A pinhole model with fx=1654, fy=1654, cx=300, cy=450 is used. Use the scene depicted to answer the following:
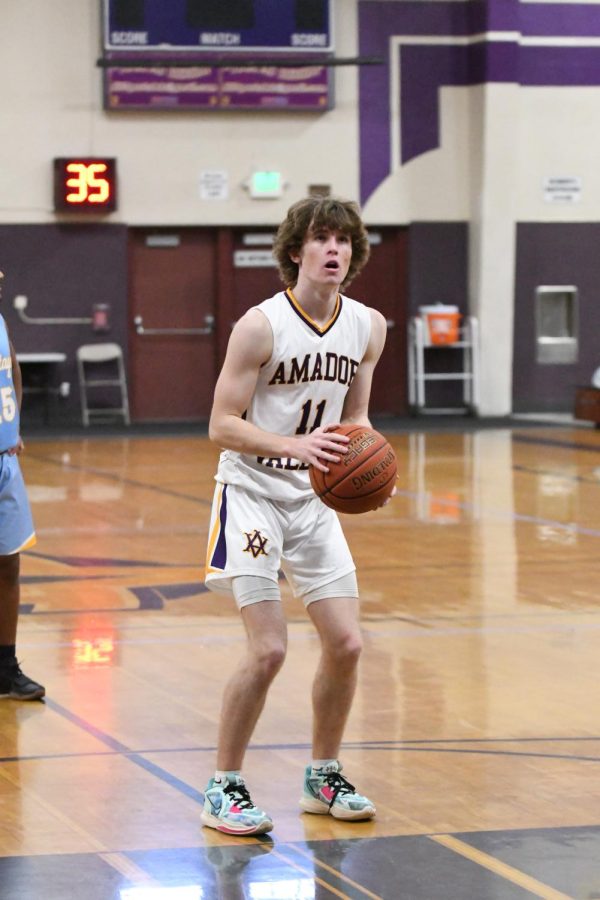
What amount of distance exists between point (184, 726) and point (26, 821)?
3.57 feet

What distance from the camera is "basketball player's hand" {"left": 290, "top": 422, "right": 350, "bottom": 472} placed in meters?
4.16

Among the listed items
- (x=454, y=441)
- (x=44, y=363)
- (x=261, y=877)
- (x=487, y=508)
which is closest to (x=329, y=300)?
(x=261, y=877)

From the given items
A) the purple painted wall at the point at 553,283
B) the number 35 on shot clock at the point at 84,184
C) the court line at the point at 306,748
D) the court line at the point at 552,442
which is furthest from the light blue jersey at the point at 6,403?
the purple painted wall at the point at 553,283

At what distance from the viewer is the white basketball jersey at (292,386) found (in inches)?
171

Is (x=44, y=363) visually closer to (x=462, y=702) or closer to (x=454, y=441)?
(x=454, y=441)

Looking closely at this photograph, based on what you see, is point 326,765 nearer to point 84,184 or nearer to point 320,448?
point 320,448

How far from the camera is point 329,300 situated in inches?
174

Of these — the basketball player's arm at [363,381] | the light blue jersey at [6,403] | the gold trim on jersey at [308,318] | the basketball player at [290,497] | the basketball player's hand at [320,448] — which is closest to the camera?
the basketball player's hand at [320,448]

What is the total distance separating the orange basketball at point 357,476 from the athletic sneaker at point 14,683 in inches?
75.8

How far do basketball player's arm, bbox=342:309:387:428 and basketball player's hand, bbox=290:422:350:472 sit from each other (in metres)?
0.33

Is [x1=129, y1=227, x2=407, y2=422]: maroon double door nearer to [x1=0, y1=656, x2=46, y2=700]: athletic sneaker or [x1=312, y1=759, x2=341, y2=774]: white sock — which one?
[x1=0, y1=656, x2=46, y2=700]: athletic sneaker

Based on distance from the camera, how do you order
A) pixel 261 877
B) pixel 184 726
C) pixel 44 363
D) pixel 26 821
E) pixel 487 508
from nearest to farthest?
1. pixel 261 877
2. pixel 26 821
3. pixel 184 726
4. pixel 487 508
5. pixel 44 363

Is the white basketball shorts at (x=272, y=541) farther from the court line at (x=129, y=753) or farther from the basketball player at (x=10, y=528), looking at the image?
the basketball player at (x=10, y=528)

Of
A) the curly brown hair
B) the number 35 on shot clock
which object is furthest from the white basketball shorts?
the number 35 on shot clock
